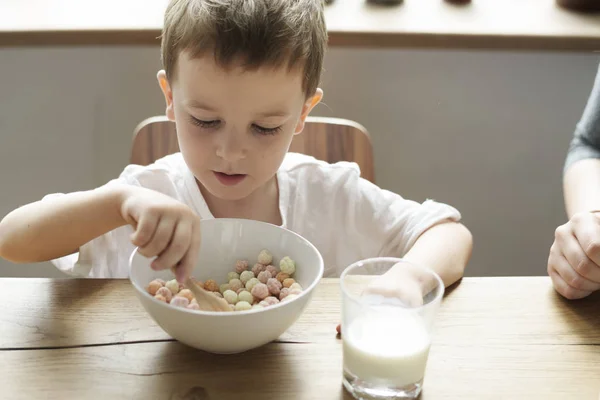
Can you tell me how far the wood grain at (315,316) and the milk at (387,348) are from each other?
99mm

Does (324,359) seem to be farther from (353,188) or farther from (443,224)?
(353,188)

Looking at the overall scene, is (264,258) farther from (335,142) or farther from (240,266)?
(335,142)

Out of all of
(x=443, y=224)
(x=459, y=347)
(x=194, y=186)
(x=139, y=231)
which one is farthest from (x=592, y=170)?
(x=139, y=231)

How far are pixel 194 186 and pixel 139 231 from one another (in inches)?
16.3

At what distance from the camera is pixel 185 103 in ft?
3.31

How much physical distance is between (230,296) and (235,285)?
4cm

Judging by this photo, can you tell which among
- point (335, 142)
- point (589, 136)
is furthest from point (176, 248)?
point (589, 136)

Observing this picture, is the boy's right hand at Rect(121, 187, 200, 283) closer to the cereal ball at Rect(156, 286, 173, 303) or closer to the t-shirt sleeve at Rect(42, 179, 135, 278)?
the cereal ball at Rect(156, 286, 173, 303)

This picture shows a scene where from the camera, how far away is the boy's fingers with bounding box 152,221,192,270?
79 centimetres

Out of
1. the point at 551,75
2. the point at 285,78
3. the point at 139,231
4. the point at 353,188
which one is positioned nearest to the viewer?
the point at 139,231

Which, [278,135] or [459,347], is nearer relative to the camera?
[459,347]

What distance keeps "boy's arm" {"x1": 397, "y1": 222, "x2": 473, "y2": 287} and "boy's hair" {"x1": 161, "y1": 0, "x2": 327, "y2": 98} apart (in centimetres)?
30

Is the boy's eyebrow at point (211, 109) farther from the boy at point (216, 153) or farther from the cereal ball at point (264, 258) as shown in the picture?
the cereal ball at point (264, 258)

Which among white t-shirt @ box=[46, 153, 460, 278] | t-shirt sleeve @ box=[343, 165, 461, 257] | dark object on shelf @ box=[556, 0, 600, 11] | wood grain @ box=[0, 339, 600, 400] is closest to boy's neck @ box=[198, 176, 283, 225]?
white t-shirt @ box=[46, 153, 460, 278]
